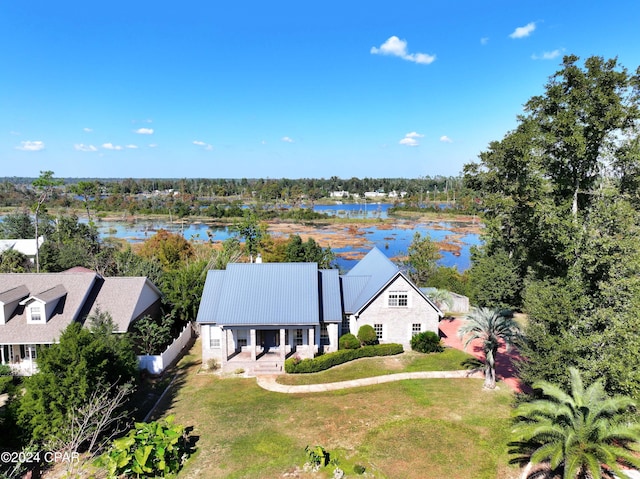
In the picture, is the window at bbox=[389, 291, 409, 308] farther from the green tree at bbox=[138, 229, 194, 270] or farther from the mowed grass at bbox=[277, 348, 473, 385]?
the green tree at bbox=[138, 229, 194, 270]

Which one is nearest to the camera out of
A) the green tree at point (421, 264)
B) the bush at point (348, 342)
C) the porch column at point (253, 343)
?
the porch column at point (253, 343)

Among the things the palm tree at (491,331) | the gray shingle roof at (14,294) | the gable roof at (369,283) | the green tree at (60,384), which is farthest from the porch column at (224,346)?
the palm tree at (491,331)

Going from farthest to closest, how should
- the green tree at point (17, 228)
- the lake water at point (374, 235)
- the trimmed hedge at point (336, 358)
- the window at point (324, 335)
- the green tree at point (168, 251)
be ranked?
1. the lake water at point (374, 235)
2. the green tree at point (17, 228)
3. the green tree at point (168, 251)
4. the window at point (324, 335)
5. the trimmed hedge at point (336, 358)

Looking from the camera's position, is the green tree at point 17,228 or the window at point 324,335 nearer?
the window at point 324,335

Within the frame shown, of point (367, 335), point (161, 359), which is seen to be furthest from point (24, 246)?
point (367, 335)

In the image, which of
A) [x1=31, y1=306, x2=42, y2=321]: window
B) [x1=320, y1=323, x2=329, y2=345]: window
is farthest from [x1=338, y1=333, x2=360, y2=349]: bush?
[x1=31, y1=306, x2=42, y2=321]: window

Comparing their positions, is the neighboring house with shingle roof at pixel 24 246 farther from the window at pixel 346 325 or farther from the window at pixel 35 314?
the window at pixel 346 325

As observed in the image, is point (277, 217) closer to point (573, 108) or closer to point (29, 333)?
point (29, 333)

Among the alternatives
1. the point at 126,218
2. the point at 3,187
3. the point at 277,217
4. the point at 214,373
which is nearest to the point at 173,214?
the point at 126,218
